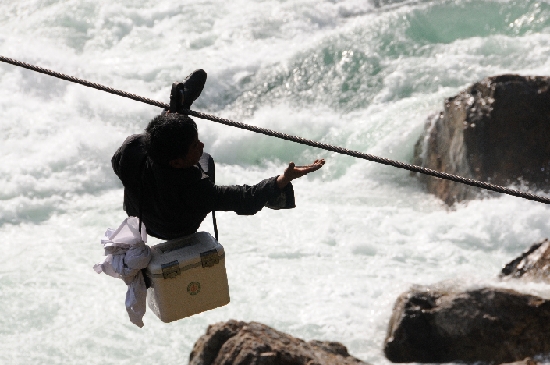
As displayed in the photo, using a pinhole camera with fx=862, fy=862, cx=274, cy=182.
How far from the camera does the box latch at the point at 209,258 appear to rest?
9.89 ft

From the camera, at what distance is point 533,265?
575cm

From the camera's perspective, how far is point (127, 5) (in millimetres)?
14133

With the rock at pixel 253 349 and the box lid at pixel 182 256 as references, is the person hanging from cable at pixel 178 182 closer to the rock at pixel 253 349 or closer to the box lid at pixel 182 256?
the box lid at pixel 182 256

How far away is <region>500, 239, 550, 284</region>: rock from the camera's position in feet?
18.4

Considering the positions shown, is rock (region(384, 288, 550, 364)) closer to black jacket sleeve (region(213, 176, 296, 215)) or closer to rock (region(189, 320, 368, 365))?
rock (region(189, 320, 368, 365))

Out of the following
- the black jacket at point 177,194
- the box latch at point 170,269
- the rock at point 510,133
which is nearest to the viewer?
the black jacket at point 177,194

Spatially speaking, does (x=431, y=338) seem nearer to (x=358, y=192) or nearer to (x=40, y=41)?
(x=358, y=192)

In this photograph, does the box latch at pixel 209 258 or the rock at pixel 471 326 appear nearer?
the box latch at pixel 209 258

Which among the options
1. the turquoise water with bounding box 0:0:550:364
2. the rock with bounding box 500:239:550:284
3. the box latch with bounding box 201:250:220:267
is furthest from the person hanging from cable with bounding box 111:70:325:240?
the rock with bounding box 500:239:550:284

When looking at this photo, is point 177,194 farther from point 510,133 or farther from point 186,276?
point 510,133

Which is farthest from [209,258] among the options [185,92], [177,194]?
[185,92]

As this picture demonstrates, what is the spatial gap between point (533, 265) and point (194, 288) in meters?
3.37

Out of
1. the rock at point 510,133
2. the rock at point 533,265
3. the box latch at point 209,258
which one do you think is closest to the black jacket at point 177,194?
the box latch at point 209,258

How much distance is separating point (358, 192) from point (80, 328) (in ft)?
11.6
